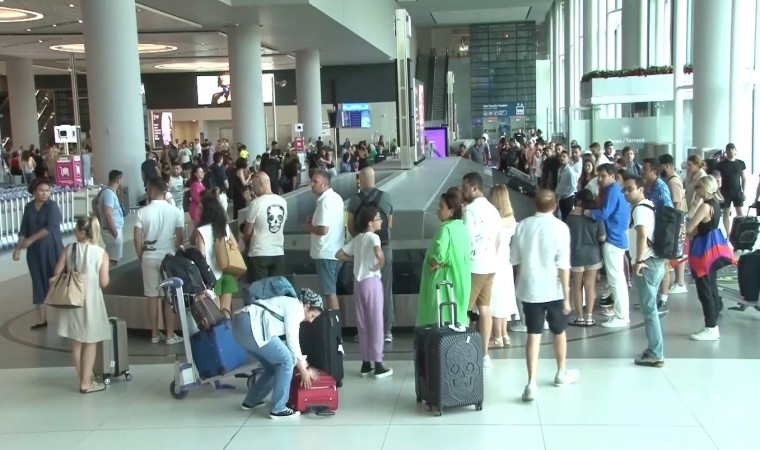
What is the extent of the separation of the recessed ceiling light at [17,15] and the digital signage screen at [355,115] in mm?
22672

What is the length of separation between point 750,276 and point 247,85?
20.3 m

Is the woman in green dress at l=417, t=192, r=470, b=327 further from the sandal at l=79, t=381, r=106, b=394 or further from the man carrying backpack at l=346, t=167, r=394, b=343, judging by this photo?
the sandal at l=79, t=381, r=106, b=394

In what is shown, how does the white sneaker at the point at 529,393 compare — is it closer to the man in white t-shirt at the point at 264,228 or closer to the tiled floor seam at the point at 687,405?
the tiled floor seam at the point at 687,405

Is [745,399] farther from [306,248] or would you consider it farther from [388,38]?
[388,38]

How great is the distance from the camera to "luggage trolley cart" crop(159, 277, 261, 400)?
6688mm

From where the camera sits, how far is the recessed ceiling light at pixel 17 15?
77.5ft

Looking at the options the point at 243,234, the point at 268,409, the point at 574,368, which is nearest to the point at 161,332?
the point at 243,234

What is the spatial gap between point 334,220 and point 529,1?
4106 centimetres

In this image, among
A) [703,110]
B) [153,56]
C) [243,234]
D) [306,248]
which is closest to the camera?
[243,234]

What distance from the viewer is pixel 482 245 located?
7.38 meters

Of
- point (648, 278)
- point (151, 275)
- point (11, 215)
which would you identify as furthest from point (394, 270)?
point (11, 215)

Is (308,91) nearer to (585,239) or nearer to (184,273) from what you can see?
(585,239)

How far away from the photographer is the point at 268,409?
21.4 feet

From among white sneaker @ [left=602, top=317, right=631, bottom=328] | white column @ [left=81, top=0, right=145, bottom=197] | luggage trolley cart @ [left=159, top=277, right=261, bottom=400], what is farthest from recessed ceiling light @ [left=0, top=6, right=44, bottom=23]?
white sneaker @ [left=602, top=317, right=631, bottom=328]
